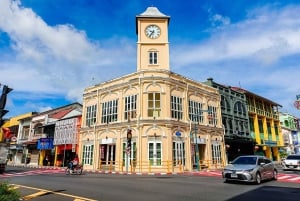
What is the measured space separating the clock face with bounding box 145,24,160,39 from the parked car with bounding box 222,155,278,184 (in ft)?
65.6

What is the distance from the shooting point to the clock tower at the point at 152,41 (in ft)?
98.1

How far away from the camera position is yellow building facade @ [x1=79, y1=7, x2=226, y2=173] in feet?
85.4

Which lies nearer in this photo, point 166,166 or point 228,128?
point 166,166

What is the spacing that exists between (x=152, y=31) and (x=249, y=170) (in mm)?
21984

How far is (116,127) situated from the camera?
2830 cm

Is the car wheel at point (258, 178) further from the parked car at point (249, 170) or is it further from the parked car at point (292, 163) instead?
the parked car at point (292, 163)

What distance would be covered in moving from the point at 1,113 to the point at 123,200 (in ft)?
16.2

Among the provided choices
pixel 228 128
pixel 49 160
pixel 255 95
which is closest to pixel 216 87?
pixel 228 128

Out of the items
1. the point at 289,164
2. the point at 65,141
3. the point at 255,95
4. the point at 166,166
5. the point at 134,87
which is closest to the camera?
the point at 289,164

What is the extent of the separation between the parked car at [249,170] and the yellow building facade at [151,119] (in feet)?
35.1

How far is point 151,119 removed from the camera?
26234mm

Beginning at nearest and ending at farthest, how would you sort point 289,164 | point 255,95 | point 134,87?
point 289,164, point 134,87, point 255,95

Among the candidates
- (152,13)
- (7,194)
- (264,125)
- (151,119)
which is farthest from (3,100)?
(264,125)

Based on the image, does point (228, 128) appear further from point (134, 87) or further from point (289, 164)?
point (134, 87)
